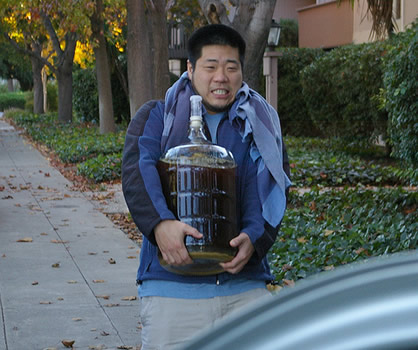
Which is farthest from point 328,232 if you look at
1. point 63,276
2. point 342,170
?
point 342,170

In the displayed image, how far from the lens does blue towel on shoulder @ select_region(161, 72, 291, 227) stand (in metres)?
3.17

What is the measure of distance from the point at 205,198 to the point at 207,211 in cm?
5

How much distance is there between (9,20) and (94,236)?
20266 mm

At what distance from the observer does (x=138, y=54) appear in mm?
16703

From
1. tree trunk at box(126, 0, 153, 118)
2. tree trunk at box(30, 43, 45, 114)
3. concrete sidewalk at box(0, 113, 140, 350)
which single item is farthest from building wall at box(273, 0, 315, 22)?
concrete sidewalk at box(0, 113, 140, 350)

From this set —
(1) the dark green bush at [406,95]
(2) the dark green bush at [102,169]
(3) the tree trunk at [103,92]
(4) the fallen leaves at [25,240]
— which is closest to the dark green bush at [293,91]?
(3) the tree trunk at [103,92]

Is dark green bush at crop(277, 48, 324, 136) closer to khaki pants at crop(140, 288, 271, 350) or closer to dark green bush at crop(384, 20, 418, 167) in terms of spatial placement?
dark green bush at crop(384, 20, 418, 167)

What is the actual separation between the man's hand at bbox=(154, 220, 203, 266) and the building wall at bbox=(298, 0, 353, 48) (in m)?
23.2

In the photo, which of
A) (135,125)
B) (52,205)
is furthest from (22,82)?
(135,125)

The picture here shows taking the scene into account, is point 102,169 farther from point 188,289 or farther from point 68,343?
point 188,289

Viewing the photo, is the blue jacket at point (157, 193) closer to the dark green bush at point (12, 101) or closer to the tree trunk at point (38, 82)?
the tree trunk at point (38, 82)

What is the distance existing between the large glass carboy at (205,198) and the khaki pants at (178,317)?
116 mm

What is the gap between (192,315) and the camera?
10.1 feet

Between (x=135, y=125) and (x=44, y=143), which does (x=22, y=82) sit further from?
(x=135, y=125)
